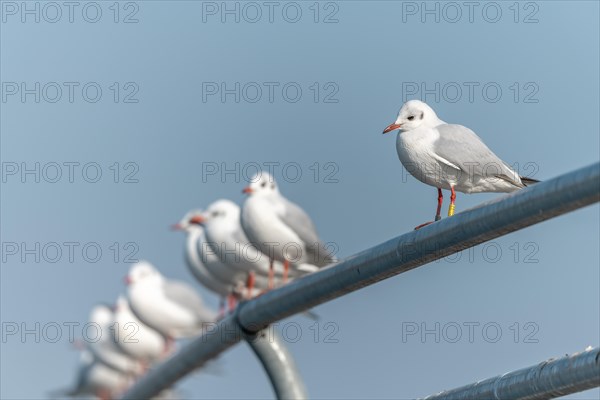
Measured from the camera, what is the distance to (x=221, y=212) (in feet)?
56.9

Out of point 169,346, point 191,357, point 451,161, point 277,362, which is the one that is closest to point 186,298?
point 169,346

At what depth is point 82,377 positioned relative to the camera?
23.2 meters

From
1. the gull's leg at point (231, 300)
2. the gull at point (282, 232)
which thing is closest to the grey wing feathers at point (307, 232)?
the gull at point (282, 232)

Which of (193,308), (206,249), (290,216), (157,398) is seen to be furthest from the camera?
(193,308)

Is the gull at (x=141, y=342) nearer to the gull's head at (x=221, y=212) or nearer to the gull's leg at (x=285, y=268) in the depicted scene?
the gull's head at (x=221, y=212)

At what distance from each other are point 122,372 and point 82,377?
2.20 metres

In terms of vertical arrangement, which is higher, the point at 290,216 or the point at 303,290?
the point at 290,216

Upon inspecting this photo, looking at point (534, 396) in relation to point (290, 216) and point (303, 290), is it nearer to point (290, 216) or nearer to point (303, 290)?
point (303, 290)

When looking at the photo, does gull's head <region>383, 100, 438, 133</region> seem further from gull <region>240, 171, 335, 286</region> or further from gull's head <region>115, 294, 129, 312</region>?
gull's head <region>115, 294, 129, 312</region>

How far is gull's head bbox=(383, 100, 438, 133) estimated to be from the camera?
10.4 m

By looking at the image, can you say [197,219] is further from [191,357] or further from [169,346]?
[191,357]

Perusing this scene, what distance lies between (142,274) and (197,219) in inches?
72.0

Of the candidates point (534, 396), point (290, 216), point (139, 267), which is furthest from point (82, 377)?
point (534, 396)

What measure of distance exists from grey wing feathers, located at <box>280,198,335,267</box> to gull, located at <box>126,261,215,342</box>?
3.60 meters
